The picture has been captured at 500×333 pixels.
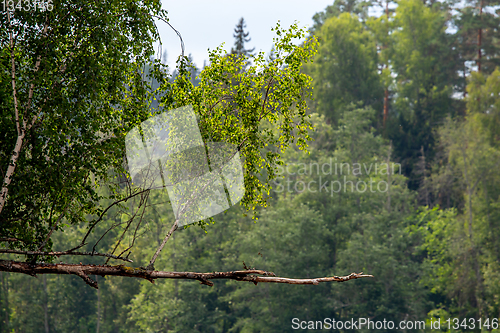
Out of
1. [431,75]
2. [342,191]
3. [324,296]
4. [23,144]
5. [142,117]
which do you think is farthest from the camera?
[431,75]

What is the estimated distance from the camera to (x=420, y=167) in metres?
46.7

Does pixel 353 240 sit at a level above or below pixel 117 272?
below

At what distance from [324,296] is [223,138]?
102ft

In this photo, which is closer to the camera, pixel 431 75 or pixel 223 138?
pixel 223 138

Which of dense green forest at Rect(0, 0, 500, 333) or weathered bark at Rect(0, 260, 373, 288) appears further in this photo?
dense green forest at Rect(0, 0, 500, 333)

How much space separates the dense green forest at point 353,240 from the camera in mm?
A: 34469

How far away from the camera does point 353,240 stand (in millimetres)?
35312

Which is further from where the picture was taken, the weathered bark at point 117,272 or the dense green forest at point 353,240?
the dense green forest at point 353,240

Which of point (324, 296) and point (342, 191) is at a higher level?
point (342, 191)

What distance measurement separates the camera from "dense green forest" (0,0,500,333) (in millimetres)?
34469

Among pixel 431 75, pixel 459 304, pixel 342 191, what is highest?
pixel 431 75

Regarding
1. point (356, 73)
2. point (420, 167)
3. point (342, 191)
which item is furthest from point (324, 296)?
point (356, 73)

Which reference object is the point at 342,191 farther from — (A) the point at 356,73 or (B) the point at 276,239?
(A) the point at 356,73

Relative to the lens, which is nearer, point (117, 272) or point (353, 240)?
point (117, 272)
